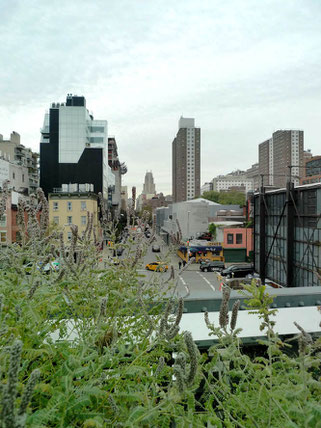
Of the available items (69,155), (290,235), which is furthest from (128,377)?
(69,155)

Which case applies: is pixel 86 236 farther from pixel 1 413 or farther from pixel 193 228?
pixel 193 228

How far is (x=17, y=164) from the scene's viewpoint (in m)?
43.2

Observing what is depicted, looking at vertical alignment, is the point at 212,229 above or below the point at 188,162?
below

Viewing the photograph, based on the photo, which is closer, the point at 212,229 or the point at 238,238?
the point at 238,238

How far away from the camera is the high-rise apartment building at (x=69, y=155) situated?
1572 inches

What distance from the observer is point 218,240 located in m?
34.0

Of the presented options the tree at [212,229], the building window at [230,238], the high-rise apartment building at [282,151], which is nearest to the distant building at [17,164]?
the tree at [212,229]

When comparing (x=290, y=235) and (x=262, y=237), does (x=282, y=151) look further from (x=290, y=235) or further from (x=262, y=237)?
(x=290, y=235)

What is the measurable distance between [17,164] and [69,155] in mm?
7950

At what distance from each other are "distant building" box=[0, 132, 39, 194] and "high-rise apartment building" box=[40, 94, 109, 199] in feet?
10.1

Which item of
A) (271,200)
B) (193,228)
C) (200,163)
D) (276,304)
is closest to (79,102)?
(193,228)

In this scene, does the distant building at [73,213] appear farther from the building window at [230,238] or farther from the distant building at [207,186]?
the distant building at [207,186]

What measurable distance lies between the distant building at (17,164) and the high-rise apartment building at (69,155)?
121 inches

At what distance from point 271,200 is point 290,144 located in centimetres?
11100
